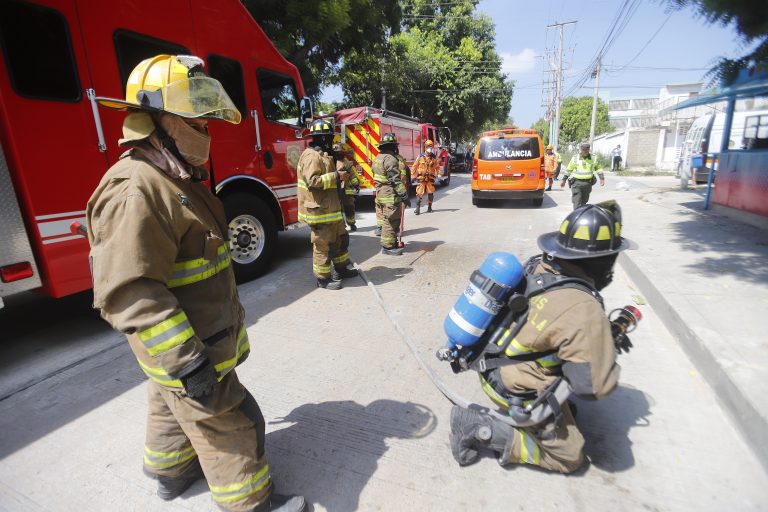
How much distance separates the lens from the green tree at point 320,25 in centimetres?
856

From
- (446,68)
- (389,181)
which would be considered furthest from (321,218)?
(446,68)

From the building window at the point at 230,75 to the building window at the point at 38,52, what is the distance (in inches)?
59.4

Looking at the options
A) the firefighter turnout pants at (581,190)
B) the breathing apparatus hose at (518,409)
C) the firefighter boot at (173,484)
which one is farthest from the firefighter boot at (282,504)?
the firefighter turnout pants at (581,190)

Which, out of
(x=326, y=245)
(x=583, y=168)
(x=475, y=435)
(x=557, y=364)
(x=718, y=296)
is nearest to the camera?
(x=557, y=364)

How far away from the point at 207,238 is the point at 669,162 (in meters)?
30.6

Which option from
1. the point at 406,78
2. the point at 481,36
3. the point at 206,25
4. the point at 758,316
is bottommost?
the point at 758,316

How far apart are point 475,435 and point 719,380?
1750 mm

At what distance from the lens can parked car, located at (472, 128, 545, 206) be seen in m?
9.96

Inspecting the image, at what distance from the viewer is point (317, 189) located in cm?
463

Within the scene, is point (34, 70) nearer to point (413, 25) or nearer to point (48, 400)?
point (48, 400)

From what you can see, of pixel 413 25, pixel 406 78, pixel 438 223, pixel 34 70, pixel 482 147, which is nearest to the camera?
pixel 34 70

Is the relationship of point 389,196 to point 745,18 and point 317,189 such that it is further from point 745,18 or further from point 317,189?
point 745,18

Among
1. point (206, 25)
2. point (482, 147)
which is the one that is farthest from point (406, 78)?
point (206, 25)

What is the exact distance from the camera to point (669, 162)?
25297mm
